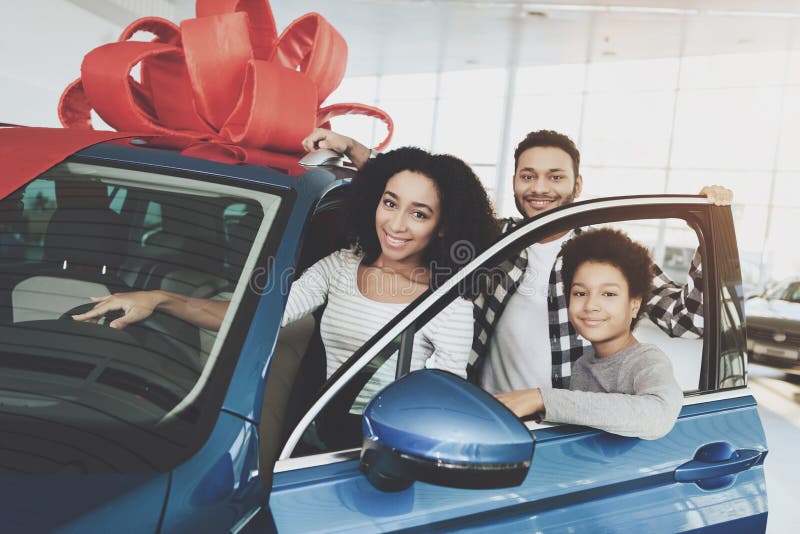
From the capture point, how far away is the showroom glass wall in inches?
356

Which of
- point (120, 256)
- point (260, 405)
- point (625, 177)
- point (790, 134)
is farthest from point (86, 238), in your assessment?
point (790, 134)

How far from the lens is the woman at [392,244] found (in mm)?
1298

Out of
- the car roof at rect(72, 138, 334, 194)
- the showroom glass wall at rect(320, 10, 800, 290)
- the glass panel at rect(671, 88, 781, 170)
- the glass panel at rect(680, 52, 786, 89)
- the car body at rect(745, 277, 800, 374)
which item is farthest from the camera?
the glass panel at rect(671, 88, 781, 170)

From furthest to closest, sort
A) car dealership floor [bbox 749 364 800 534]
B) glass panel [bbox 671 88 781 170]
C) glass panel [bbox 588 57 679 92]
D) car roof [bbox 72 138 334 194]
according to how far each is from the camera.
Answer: glass panel [bbox 588 57 679 92] < glass panel [bbox 671 88 781 170] < car dealership floor [bbox 749 364 800 534] < car roof [bbox 72 138 334 194]

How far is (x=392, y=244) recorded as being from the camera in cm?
136

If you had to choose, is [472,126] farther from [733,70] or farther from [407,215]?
[407,215]

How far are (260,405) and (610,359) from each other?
73 centimetres

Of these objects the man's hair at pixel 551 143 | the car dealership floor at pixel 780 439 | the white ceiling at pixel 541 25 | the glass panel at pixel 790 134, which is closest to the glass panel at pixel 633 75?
the white ceiling at pixel 541 25

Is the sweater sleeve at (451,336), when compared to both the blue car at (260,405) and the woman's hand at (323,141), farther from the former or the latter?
the woman's hand at (323,141)

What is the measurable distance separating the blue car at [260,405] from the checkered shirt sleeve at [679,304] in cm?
4

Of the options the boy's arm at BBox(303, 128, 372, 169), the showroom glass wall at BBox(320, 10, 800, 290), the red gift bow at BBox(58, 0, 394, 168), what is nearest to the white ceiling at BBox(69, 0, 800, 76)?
the showroom glass wall at BBox(320, 10, 800, 290)

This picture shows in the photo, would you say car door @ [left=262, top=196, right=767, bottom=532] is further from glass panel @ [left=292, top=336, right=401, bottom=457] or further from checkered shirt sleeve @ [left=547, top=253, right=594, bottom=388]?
checkered shirt sleeve @ [left=547, top=253, right=594, bottom=388]

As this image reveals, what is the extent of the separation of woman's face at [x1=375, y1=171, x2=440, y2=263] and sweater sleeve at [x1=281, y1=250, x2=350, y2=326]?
14cm

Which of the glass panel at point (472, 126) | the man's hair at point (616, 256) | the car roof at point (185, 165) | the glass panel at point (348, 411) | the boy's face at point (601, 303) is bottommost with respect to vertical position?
the glass panel at point (348, 411)
